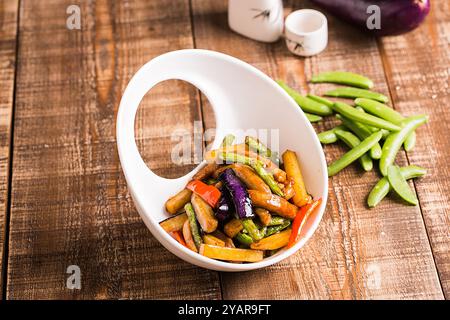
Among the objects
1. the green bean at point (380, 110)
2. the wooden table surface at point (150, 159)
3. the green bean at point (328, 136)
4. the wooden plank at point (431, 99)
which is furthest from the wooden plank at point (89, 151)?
the wooden plank at point (431, 99)

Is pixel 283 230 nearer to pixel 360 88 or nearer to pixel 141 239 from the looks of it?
pixel 141 239

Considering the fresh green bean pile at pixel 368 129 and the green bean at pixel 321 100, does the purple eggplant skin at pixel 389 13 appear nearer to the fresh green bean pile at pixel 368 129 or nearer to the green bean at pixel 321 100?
the fresh green bean pile at pixel 368 129

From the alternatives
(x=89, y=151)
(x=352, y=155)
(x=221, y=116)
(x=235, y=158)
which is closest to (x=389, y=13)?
A: (x=352, y=155)

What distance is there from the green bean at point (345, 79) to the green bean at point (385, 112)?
0.41 ft

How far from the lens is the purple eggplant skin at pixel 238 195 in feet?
6.53

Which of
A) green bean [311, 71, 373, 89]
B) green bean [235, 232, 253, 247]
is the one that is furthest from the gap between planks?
green bean [311, 71, 373, 89]

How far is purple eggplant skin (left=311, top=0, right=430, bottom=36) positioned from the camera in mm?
2709

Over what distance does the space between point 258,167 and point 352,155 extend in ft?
1.31

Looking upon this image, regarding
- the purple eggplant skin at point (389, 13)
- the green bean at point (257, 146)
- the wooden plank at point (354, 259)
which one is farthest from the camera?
the purple eggplant skin at point (389, 13)

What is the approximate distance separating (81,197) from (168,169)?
0.30 m

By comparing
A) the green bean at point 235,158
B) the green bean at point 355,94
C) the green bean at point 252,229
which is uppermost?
the green bean at point 235,158

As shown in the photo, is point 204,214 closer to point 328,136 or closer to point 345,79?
point 328,136

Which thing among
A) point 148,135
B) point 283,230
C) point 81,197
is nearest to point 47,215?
point 81,197

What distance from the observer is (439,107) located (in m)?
2.59
